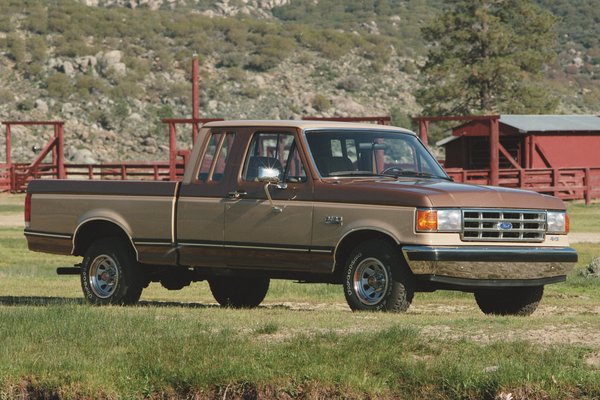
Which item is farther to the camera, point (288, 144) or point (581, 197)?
point (581, 197)

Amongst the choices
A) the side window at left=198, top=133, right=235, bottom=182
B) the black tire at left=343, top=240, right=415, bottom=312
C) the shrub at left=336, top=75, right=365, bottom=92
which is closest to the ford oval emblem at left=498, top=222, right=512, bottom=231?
the black tire at left=343, top=240, right=415, bottom=312

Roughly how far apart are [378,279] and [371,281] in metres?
0.10

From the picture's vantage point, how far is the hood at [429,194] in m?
12.6

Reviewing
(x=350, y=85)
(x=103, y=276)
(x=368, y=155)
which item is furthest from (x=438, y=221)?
(x=350, y=85)

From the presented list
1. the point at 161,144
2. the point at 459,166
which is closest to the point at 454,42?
the point at 459,166

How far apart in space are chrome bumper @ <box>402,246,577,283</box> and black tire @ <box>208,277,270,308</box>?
3486 millimetres

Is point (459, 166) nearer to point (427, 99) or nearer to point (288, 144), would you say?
point (427, 99)

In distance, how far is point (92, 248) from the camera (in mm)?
14992

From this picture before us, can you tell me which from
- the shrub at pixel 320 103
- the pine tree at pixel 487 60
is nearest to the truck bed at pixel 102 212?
the pine tree at pixel 487 60

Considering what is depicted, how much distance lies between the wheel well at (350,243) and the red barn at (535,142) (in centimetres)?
3668

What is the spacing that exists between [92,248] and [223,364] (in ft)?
17.3

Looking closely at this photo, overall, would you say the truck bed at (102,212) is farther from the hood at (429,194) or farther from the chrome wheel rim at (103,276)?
the hood at (429,194)

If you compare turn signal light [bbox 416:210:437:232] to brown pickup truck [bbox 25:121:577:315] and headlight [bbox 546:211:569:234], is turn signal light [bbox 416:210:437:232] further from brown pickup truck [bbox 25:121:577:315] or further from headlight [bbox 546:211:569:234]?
headlight [bbox 546:211:569:234]

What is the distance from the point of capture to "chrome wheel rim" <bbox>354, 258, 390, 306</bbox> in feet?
42.5
